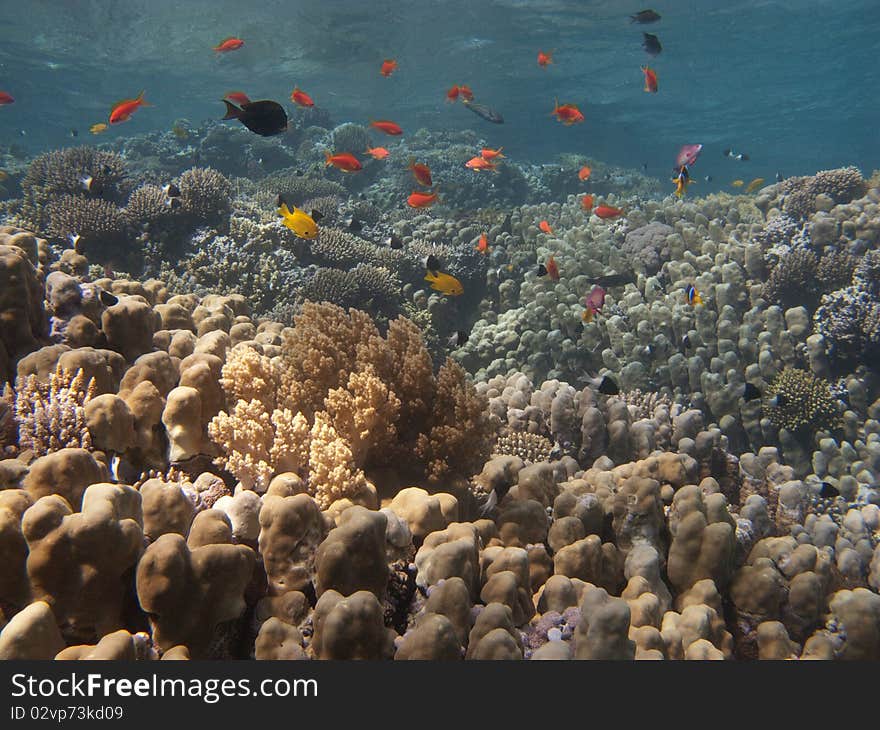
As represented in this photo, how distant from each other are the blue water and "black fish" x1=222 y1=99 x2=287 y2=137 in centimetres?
2961

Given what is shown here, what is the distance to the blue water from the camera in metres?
30.3

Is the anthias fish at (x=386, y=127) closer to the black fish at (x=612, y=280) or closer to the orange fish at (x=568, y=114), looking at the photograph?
the orange fish at (x=568, y=114)

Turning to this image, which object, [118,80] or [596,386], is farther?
[118,80]

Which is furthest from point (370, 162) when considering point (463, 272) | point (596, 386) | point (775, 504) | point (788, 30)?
point (788, 30)

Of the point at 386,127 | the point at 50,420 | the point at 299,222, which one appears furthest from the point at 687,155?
the point at 50,420

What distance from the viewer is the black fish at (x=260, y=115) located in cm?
469

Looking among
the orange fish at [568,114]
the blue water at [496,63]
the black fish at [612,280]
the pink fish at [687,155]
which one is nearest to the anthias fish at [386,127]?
the orange fish at [568,114]

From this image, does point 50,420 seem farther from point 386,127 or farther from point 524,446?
point 386,127

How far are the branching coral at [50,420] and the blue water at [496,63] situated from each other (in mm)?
32796

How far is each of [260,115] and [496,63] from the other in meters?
39.4

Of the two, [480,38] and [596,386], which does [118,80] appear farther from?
[596,386]

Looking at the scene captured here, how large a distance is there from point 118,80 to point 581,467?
182ft

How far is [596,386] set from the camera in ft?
17.7

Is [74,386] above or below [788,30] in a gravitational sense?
below
